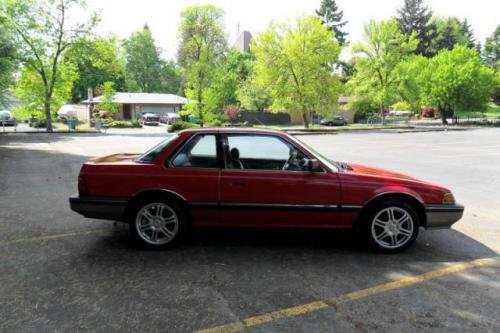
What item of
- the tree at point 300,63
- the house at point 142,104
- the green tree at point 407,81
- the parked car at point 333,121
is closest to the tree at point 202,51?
the tree at point 300,63

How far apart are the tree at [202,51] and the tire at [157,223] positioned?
113ft

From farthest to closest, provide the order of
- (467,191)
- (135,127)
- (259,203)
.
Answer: (135,127)
(467,191)
(259,203)

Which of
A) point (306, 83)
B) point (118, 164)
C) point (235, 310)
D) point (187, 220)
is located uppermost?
point (306, 83)

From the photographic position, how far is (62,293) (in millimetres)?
3961

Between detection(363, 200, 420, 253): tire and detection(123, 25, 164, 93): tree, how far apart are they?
272 feet

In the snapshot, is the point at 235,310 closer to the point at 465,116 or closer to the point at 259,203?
the point at 259,203

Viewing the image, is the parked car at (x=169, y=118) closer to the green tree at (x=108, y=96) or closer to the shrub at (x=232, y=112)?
the shrub at (x=232, y=112)

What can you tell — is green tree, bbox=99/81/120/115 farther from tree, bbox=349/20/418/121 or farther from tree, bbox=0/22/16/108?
tree, bbox=349/20/418/121

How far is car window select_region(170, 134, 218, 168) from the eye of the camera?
527 centimetres

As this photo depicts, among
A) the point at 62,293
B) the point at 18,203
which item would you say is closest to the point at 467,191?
the point at 62,293

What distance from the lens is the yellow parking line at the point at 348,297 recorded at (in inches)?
134

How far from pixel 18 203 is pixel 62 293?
4593 millimetres

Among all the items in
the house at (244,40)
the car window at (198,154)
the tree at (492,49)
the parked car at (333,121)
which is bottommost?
the car window at (198,154)

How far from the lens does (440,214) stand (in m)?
5.20
